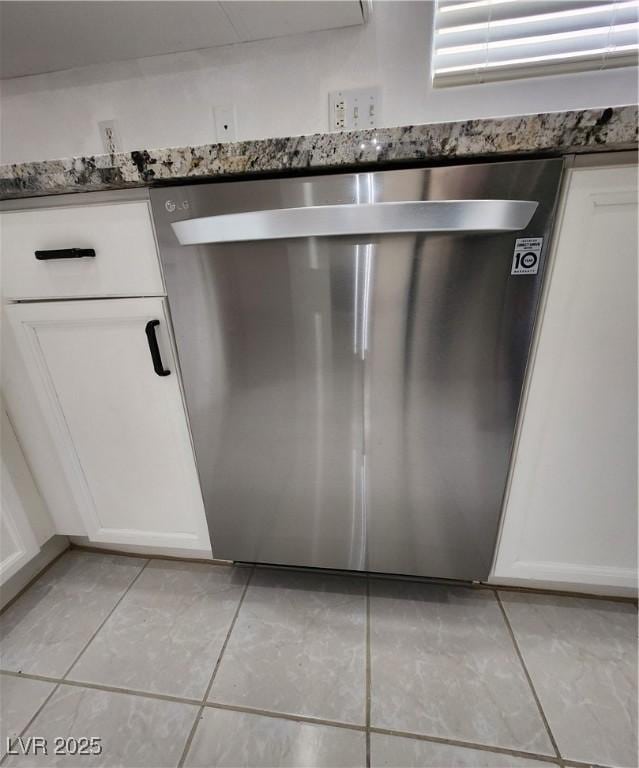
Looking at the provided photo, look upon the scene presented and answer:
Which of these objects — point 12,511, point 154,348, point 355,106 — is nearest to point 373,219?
point 154,348

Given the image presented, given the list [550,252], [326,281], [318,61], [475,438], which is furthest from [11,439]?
[318,61]

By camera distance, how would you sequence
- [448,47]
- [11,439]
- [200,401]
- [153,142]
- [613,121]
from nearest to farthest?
[613,121] → [200,401] → [11,439] → [448,47] → [153,142]

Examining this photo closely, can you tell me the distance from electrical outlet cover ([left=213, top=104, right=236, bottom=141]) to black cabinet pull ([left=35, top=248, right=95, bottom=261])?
79 cm

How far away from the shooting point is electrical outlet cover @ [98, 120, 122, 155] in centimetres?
116

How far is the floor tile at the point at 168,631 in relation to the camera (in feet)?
2.23

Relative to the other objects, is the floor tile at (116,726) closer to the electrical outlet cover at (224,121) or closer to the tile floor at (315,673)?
the tile floor at (315,673)

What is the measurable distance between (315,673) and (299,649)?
0.06 metres

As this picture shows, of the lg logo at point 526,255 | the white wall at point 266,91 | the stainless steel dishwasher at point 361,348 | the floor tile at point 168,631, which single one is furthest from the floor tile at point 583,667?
the white wall at point 266,91

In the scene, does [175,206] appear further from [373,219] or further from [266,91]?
[266,91]

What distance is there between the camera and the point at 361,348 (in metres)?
0.59

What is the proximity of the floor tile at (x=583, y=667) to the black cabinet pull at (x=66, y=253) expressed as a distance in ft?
3.92

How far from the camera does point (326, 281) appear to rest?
56 centimetres

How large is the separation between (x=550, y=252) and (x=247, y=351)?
538 mm

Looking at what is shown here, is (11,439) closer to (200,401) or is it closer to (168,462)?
(168,462)
